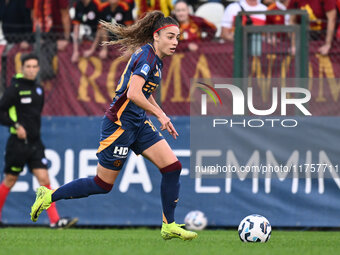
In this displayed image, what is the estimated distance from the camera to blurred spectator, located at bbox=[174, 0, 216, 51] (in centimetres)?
1141

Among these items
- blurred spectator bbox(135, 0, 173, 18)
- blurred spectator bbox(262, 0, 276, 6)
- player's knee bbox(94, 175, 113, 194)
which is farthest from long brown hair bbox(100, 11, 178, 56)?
blurred spectator bbox(262, 0, 276, 6)

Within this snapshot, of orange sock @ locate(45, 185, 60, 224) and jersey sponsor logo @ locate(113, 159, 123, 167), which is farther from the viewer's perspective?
orange sock @ locate(45, 185, 60, 224)

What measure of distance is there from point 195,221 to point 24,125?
Result: 258 cm

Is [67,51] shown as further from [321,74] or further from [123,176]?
[321,74]

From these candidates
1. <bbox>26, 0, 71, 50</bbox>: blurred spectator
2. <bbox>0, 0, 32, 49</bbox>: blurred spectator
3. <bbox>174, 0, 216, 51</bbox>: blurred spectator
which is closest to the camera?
<bbox>174, 0, 216, 51</bbox>: blurred spectator

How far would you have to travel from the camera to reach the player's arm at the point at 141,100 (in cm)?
721

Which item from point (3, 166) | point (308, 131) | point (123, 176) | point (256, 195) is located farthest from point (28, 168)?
point (308, 131)

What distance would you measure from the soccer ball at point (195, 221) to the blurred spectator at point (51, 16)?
3.32m

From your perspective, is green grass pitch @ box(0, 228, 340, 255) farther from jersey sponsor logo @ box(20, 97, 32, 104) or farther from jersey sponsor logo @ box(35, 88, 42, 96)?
jersey sponsor logo @ box(35, 88, 42, 96)

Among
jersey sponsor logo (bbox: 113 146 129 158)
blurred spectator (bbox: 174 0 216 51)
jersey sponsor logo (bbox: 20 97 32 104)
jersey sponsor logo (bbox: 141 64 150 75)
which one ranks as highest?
blurred spectator (bbox: 174 0 216 51)

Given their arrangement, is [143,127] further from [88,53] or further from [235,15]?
[235,15]

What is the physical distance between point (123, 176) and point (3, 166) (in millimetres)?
1735

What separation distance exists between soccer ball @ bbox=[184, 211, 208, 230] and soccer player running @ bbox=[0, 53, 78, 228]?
1.76 meters

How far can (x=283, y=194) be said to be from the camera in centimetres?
1070
